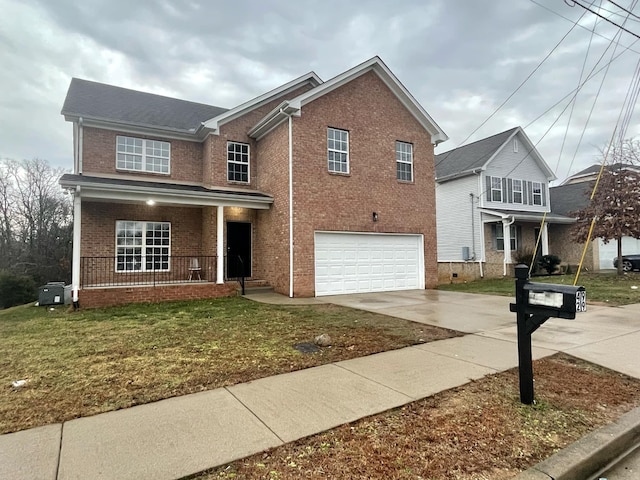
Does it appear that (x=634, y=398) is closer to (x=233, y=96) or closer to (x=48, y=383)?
(x=48, y=383)

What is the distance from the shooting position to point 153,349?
574 cm

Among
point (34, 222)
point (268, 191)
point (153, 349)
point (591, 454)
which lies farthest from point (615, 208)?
point (34, 222)

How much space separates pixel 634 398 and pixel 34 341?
8942 mm

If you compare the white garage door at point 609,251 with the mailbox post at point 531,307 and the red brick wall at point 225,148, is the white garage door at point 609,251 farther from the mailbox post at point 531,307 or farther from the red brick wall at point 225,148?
the mailbox post at point 531,307

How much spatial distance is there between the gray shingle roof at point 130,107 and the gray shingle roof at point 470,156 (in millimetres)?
14337

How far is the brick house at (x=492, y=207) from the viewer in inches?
800

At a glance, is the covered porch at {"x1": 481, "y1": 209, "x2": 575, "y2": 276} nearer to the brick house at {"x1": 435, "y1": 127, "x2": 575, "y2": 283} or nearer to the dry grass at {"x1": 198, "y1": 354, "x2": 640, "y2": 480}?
the brick house at {"x1": 435, "y1": 127, "x2": 575, "y2": 283}

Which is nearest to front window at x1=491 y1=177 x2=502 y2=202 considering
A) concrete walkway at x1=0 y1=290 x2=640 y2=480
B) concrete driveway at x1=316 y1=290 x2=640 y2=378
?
concrete driveway at x1=316 y1=290 x2=640 y2=378

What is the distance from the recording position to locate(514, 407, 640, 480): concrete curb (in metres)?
2.52

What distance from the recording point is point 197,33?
14.8 meters

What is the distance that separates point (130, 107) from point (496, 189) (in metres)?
19.7

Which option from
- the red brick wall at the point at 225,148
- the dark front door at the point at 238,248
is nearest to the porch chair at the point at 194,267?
the dark front door at the point at 238,248

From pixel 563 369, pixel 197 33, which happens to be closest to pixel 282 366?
pixel 563 369

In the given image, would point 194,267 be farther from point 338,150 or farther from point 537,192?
point 537,192
